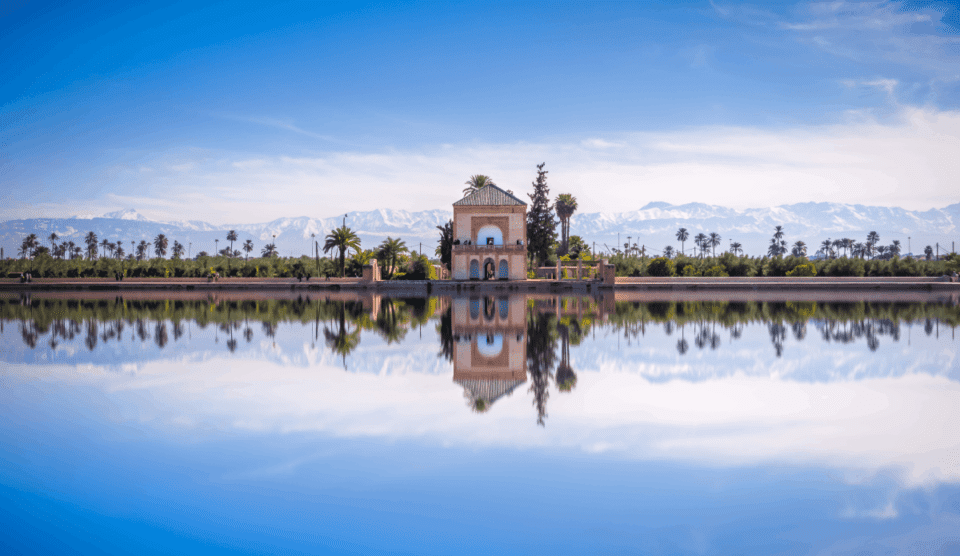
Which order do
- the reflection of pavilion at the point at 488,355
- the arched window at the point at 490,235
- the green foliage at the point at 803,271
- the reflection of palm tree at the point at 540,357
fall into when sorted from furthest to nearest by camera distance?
the green foliage at the point at 803,271
the arched window at the point at 490,235
the reflection of pavilion at the point at 488,355
the reflection of palm tree at the point at 540,357

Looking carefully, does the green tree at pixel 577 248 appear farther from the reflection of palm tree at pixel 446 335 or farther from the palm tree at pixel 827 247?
the reflection of palm tree at pixel 446 335

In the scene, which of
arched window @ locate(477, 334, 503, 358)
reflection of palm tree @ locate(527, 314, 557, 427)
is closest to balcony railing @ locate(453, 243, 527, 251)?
reflection of palm tree @ locate(527, 314, 557, 427)

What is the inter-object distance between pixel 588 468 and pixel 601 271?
32.1 meters

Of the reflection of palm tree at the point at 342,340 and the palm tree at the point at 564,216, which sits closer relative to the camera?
the reflection of palm tree at the point at 342,340

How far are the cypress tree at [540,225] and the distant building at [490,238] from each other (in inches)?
233

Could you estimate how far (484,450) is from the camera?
5031 mm

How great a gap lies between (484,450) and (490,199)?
34451 mm

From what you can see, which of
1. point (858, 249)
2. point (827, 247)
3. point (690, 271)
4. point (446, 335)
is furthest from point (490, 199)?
point (858, 249)

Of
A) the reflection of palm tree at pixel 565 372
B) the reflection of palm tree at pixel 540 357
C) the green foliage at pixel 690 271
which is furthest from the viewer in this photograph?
the green foliage at pixel 690 271

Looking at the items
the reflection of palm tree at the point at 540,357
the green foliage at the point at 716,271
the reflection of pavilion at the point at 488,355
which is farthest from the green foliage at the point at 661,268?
the reflection of palm tree at the point at 540,357

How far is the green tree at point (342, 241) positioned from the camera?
42781 millimetres

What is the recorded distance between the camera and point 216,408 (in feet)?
21.3

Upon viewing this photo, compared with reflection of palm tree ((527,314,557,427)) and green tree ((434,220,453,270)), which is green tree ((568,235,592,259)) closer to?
green tree ((434,220,453,270))

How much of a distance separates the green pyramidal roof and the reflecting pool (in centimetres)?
2840
